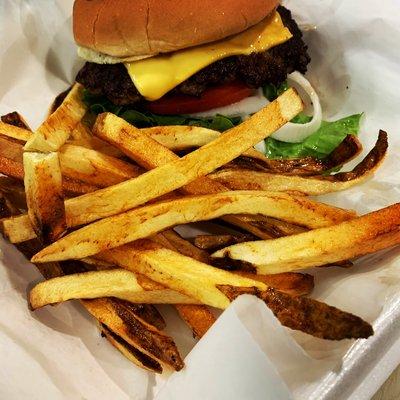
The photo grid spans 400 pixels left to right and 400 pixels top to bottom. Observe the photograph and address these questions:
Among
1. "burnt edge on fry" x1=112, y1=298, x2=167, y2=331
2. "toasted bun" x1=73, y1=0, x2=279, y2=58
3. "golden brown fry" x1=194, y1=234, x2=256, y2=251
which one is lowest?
"burnt edge on fry" x1=112, y1=298, x2=167, y2=331

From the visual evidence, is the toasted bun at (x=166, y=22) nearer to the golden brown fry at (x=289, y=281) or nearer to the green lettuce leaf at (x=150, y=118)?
the green lettuce leaf at (x=150, y=118)

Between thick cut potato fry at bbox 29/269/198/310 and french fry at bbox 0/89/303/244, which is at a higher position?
french fry at bbox 0/89/303/244

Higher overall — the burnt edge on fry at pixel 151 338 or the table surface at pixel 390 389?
the burnt edge on fry at pixel 151 338

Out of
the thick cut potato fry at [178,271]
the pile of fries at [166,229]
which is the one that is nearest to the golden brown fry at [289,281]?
the pile of fries at [166,229]

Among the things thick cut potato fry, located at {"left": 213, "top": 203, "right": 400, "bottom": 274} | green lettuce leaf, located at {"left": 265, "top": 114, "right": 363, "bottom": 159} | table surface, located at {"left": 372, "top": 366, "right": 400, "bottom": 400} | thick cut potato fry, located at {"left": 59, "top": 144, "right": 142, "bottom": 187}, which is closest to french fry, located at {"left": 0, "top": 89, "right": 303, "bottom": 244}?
thick cut potato fry, located at {"left": 59, "top": 144, "right": 142, "bottom": 187}

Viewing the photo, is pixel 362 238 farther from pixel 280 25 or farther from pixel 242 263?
pixel 280 25

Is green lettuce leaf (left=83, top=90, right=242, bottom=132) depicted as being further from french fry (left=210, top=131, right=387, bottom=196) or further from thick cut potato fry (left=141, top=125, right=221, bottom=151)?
french fry (left=210, top=131, right=387, bottom=196)

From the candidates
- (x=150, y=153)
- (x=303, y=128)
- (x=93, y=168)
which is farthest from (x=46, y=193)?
(x=303, y=128)

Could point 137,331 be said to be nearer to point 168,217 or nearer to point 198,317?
point 198,317
